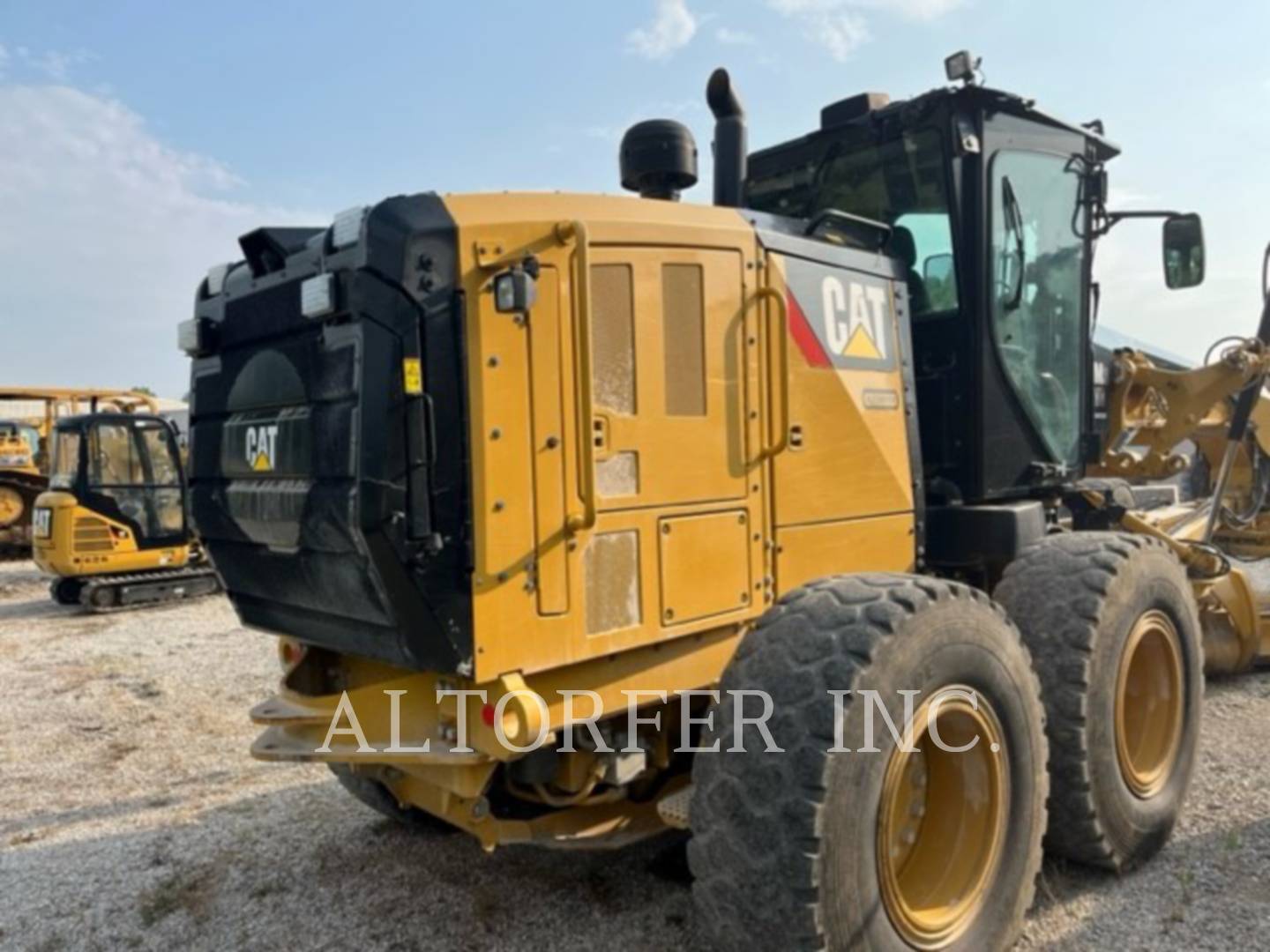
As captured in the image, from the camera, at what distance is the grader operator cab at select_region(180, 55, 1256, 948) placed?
2.66 metres

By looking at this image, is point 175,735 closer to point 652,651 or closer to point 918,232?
point 652,651

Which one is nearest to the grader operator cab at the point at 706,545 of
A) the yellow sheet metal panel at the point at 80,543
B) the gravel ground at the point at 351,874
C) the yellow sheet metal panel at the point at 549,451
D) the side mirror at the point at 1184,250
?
the yellow sheet metal panel at the point at 549,451

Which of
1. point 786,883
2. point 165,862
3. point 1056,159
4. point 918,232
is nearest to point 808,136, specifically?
point 918,232

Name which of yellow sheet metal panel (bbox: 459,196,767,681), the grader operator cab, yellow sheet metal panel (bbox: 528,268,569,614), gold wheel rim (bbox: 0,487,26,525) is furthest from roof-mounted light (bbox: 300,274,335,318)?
gold wheel rim (bbox: 0,487,26,525)

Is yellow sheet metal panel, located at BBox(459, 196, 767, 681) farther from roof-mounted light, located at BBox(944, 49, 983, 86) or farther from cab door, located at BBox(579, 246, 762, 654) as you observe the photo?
roof-mounted light, located at BBox(944, 49, 983, 86)

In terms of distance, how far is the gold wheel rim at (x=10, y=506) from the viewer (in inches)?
685

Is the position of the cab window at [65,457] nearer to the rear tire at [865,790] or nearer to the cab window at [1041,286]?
the cab window at [1041,286]

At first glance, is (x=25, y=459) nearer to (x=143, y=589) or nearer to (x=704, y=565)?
(x=143, y=589)

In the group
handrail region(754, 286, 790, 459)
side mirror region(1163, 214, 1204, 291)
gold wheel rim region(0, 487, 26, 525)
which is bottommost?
gold wheel rim region(0, 487, 26, 525)

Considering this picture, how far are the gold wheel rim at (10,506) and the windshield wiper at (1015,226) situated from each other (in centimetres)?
1819

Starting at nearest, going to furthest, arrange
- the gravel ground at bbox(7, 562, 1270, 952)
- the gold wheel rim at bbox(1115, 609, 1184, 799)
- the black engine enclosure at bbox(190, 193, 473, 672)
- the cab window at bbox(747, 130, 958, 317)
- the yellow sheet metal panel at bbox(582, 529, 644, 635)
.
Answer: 1. the black engine enclosure at bbox(190, 193, 473, 672)
2. the yellow sheet metal panel at bbox(582, 529, 644, 635)
3. the gravel ground at bbox(7, 562, 1270, 952)
4. the gold wheel rim at bbox(1115, 609, 1184, 799)
5. the cab window at bbox(747, 130, 958, 317)

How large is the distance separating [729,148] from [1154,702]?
3.05 metres

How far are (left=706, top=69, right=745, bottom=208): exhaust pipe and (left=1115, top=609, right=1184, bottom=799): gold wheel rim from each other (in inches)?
98.1

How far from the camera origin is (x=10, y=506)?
1748 centimetres
